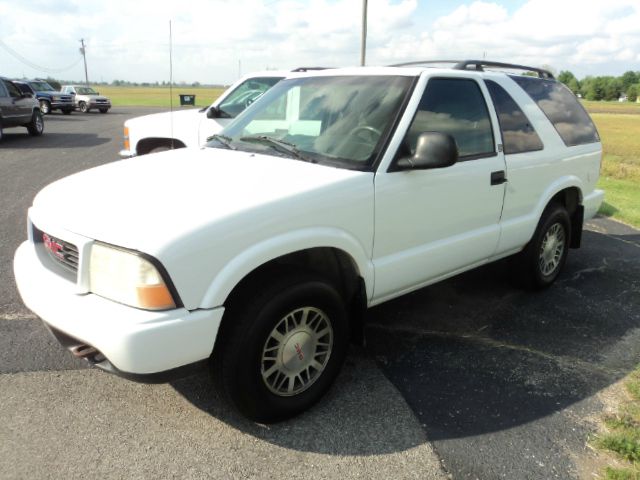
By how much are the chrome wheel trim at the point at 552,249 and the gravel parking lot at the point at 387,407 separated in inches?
14.5

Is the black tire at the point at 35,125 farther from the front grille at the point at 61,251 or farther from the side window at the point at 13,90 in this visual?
the front grille at the point at 61,251

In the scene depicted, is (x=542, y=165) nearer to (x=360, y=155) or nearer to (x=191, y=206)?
(x=360, y=155)

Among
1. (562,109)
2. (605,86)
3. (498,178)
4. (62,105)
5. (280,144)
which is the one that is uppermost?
(605,86)

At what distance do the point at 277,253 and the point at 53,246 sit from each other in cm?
122

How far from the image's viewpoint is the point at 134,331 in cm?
230

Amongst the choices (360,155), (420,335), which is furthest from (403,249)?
(420,335)

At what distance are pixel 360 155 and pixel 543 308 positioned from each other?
2435 mm

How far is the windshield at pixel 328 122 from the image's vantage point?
321 cm

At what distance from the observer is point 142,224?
2416 mm

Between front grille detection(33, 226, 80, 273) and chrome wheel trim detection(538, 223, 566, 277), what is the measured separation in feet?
12.2

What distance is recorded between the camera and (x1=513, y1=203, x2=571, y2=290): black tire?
15.1 ft

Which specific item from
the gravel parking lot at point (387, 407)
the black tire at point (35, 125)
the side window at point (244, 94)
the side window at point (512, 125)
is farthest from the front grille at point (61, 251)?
the black tire at point (35, 125)

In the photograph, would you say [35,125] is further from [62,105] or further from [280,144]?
[280,144]

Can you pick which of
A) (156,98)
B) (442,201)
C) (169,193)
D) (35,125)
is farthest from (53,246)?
(156,98)
